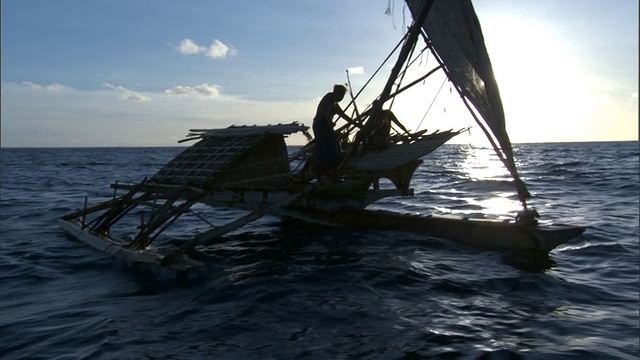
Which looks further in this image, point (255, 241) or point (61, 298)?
point (255, 241)

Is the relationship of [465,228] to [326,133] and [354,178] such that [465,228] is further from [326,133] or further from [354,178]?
[326,133]

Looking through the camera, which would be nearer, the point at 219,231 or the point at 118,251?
the point at 219,231

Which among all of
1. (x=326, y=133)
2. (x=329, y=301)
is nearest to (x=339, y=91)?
(x=326, y=133)

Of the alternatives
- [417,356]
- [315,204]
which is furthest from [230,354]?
[315,204]

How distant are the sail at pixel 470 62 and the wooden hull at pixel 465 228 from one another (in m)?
0.96

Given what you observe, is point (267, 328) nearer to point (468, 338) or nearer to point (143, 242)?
point (468, 338)

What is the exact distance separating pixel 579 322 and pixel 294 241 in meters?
7.67

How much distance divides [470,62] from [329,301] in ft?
19.8

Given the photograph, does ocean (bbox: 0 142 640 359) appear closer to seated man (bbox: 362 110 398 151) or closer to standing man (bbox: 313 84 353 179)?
standing man (bbox: 313 84 353 179)

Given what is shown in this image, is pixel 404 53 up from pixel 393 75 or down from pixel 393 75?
up

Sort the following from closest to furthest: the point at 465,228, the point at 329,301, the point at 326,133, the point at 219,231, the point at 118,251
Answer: the point at 329,301 < the point at 219,231 < the point at 118,251 < the point at 465,228 < the point at 326,133

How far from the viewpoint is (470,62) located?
1159 cm

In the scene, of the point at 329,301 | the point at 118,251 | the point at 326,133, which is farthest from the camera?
the point at 326,133

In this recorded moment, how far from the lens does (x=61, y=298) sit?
937cm
